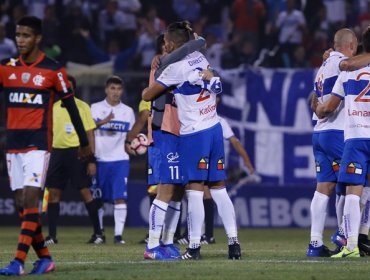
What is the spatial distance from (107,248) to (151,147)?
244 cm

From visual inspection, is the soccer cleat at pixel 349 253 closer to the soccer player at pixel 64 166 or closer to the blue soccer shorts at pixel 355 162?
the blue soccer shorts at pixel 355 162

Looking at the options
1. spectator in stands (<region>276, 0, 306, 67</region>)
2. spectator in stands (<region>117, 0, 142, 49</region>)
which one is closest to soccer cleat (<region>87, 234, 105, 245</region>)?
spectator in stands (<region>276, 0, 306, 67</region>)

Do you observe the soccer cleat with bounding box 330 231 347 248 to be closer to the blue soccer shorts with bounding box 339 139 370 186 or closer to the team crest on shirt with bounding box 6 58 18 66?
the blue soccer shorts with bounding box 339 139 370 186

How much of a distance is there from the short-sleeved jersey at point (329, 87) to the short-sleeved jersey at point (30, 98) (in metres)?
3.41

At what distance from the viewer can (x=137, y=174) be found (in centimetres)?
2217

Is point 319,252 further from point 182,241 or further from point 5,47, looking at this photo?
point 5,47

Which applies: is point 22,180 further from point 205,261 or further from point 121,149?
point 121,149

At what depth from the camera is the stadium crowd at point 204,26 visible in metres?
24.3

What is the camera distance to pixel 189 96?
1220 centimetres

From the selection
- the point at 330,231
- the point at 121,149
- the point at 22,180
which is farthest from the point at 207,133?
the point at 330,231

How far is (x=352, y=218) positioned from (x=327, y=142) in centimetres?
108

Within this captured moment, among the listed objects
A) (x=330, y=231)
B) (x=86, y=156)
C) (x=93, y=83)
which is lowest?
(x=330, y=231)

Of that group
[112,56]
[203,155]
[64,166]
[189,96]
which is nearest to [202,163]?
[203,155]

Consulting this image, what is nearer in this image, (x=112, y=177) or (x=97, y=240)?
(x=97, y=240)
